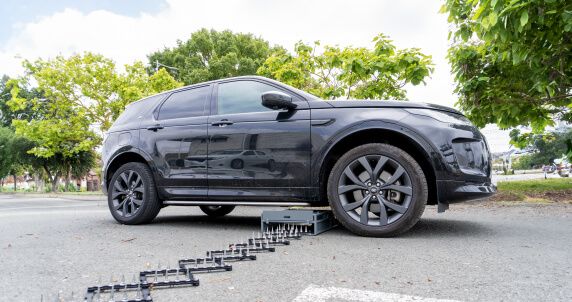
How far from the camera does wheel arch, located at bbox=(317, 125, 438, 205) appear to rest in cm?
411

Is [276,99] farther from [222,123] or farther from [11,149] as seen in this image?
[11,149]

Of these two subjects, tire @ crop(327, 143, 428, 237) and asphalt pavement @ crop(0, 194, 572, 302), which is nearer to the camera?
asphalt pavement @ crop(0, 194, 572, 302)

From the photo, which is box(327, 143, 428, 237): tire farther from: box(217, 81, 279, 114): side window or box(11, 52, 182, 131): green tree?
box(11, 52, 182, 131): green tree

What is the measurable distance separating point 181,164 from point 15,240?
72.5 inches

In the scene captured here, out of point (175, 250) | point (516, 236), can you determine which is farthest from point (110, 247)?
point (516, 236)

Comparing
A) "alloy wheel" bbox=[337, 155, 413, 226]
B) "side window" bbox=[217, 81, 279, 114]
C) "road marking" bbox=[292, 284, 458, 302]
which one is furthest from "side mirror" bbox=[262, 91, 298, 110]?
"road marking" bbox=[292, 284, 458, 302]

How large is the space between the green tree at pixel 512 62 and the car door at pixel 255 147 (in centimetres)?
241

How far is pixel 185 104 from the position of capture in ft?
17.9

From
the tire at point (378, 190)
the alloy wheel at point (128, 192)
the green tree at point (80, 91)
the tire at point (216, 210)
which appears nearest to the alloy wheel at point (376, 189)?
the tire at point (378, 190)

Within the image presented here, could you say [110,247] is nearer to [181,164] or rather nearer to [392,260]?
[181,164]

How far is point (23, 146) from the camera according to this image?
113 feet

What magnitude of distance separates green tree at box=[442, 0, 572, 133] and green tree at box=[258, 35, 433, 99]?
97cm

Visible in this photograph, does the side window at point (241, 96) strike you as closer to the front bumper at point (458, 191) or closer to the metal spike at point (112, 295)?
the front bumper at point (458, 191)

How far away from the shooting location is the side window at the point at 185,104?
17.3ft
